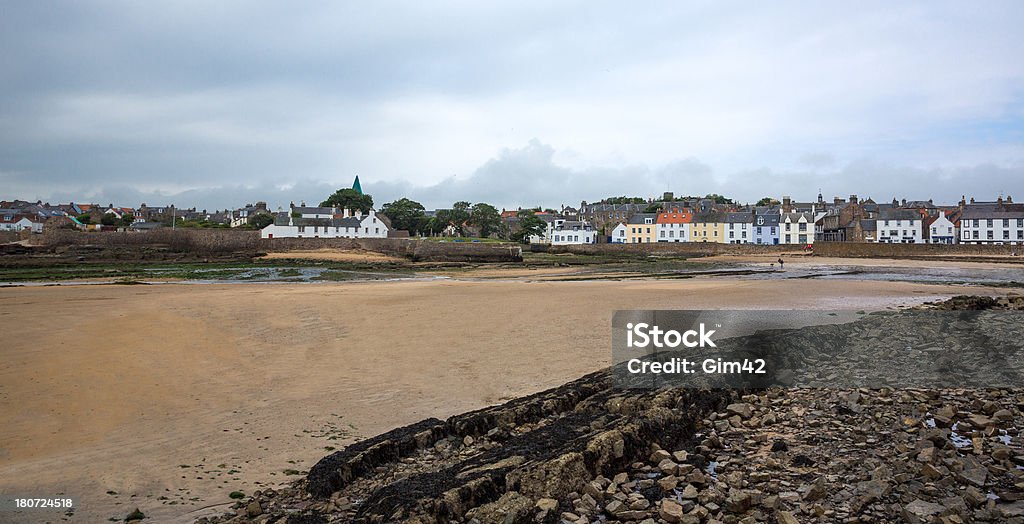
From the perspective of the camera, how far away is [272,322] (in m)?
14.9

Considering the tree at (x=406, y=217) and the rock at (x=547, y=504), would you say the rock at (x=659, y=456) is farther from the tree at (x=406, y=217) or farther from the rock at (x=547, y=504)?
the tree at (x=406, y=217)

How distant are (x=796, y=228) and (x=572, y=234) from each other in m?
28.9

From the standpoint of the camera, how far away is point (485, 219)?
94.0 metres

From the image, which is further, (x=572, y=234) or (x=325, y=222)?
(x=572, y=234)

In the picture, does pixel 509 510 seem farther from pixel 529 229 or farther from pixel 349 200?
pixel 349 200

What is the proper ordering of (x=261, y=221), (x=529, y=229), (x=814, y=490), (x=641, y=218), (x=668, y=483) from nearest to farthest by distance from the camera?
(x=814, y=490) < (x=668, y=483) < (x=261, y=221) < (x=529, y=229) < (x=641, y=218)

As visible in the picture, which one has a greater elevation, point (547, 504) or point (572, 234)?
point (572, 234)

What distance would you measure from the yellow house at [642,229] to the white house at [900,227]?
88.8 feet

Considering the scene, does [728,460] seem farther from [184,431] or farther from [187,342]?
[187,342]

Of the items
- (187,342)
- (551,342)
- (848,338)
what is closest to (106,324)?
(187,342)

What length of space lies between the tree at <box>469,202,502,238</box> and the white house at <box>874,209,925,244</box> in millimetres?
50574

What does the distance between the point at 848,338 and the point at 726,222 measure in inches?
2963

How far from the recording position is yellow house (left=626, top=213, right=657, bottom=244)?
283 feet

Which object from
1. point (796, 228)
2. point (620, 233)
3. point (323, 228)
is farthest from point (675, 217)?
point (323, 228)
